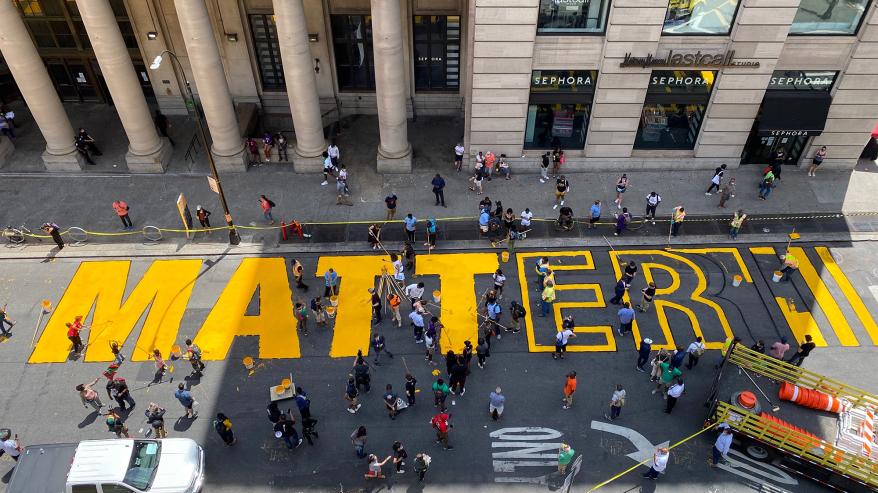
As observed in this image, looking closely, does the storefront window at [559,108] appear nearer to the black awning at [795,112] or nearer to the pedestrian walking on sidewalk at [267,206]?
the black awning at [795,112]

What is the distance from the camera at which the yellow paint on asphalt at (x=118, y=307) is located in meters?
22.3

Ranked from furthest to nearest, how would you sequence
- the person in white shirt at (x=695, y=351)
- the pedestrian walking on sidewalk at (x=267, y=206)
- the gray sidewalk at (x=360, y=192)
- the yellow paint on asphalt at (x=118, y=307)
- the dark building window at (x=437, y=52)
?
the dark building window at (x=437, y=52) → the gray sidewalk at (x=360, y=192) → the pedestrian walking on sidewalk at (x=267, y=206) → the yellow paint on asphalt at (x=118, y=307) → the person in white shirt at (x=695, y=351)

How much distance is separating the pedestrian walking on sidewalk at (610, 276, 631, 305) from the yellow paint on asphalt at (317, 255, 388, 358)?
25.1 feet

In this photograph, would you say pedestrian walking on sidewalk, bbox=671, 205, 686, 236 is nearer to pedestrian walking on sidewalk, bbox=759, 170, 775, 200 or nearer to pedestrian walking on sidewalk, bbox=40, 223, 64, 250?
pedestrian walking on sidewalk, bbox=759, 170, 775, 200

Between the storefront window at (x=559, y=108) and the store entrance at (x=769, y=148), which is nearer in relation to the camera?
the storefront window at (x=559, y=108)

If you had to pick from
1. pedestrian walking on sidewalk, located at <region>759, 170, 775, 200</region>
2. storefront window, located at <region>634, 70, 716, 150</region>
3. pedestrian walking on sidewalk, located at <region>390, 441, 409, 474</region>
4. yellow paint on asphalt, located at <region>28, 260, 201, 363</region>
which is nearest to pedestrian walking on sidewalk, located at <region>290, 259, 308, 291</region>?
yellow paint on asphalt, located at <region>28, 260, 201, 363</region>

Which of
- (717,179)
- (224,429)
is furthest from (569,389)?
(717,179)

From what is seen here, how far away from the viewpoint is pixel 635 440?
63.8 feet

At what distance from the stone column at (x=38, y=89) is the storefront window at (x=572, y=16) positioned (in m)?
21.5

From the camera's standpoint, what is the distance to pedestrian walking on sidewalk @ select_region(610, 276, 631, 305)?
2283 cm

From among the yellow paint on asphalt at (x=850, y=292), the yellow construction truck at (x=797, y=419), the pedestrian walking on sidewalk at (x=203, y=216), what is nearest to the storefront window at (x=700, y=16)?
the yellow paint on asphalt at (x=850, y=292)

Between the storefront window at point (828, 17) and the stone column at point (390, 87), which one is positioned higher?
the storefront window at point (828, 17)

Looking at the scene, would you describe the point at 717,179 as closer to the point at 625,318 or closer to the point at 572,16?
the point at 572,16

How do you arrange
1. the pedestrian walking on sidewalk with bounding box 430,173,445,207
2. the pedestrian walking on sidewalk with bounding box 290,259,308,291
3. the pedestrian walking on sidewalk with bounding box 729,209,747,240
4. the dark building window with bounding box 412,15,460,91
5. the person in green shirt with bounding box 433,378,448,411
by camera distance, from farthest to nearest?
the dark building window with bounding box 412,15,460,91 → the pedestrian walking on sidewalk with bounding box 430,173,445,207 → the pedestrian walking on sidewalk with bounding box 729,209,747,240 → the pedestrian walking on sidewalk with bounding box 290,259,308,291 → the person in green shirt with bounding box 433,378,448,411
